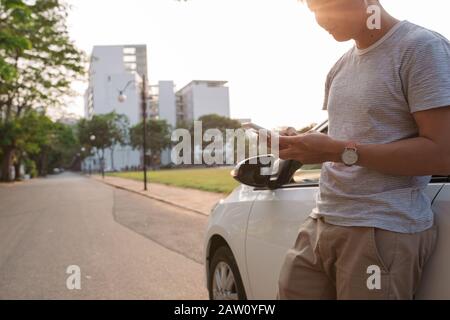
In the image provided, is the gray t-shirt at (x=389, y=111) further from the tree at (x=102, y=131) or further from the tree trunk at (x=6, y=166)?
the tree at (x=102, y=131)

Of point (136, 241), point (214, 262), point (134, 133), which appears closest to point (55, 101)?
point (136, 241)

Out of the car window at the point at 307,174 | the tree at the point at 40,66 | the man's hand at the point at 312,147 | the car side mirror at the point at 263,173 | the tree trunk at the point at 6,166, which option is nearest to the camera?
the man's hand at the point at 312,147

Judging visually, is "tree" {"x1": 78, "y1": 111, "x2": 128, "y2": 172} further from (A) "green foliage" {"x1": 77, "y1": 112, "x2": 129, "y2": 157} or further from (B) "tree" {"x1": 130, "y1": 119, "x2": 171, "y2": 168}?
(B) "tree" {"x1": 130, "y1": 119, "x2": 171, "y2": 168}

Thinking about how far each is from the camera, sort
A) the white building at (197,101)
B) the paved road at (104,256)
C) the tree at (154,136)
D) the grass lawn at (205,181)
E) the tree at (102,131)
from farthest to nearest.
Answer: the white building at (197,101)
the tree at (154,136)
the tree at (102,131)
the grass lawn at (205,181)
the paved road at (104,256)

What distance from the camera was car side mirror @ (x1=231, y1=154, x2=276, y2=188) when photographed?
292 cm

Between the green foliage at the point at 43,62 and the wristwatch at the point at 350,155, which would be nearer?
the wristwatch at the point at 350,155

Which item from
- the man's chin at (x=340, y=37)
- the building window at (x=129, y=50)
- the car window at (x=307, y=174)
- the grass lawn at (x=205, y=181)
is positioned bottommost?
the grass lawn at (x=205, y=181)

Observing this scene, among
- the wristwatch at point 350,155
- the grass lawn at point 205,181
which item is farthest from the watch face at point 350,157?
the grass lawn at point 205,181

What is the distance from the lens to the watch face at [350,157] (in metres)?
1.66

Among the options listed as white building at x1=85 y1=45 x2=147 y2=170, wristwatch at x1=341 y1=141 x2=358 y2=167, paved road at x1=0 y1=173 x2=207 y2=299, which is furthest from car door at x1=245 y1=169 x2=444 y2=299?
white building at x1=85 y1=45 x2=147 y2=170

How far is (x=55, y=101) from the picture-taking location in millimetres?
40281

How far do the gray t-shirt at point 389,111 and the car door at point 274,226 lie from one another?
74 centimetres

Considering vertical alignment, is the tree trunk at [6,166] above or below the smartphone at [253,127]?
below

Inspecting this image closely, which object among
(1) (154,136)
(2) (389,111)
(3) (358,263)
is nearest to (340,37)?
(2) (389,111)
